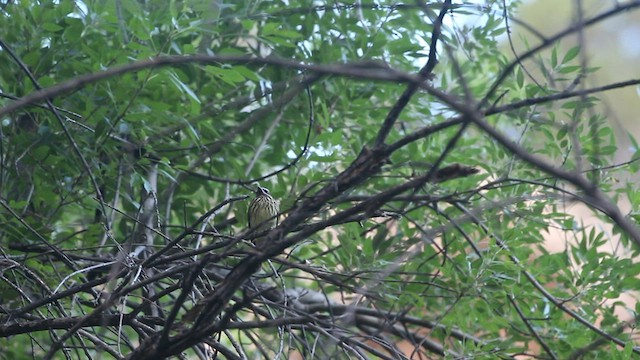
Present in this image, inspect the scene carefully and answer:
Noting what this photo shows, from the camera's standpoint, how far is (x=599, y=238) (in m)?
2.16

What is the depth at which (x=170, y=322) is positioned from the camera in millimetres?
1113

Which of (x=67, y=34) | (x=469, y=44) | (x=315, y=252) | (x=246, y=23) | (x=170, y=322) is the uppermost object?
(x=469, y=44)

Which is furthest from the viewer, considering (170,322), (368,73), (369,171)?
(170,322)

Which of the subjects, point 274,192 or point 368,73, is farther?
point 274,192

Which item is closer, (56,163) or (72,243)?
(56,163)

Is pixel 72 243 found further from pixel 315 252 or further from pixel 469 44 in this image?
pixel 469 44

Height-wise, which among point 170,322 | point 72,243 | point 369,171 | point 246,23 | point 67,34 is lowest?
point 170,322

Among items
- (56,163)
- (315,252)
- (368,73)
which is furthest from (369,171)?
(315,252)

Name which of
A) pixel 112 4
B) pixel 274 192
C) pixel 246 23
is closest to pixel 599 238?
pixel 274 192

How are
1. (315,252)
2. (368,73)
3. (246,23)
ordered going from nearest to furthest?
(368,73), (246,23), (315,252)

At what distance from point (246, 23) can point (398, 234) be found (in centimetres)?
67

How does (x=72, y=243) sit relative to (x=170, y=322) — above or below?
above

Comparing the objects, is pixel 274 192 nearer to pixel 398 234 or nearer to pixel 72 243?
pixel 398 234

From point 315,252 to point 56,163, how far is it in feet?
2.44
